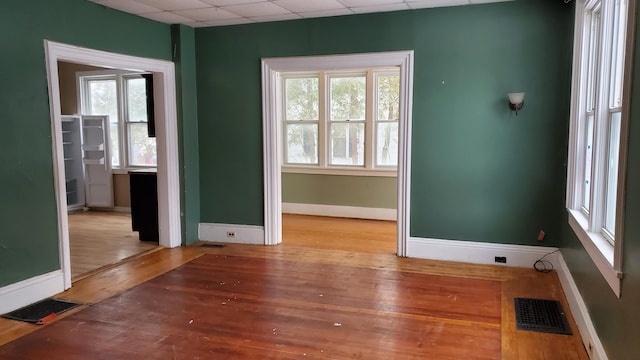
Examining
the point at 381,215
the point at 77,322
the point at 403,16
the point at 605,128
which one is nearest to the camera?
the point at 605,128

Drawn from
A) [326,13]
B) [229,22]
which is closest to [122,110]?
[229,22]

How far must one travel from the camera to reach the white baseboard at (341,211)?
279 inches

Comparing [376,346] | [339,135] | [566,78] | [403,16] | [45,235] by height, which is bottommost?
[376,346]

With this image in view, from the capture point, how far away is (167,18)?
505 centimetres

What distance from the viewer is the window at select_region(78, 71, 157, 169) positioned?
7.76m

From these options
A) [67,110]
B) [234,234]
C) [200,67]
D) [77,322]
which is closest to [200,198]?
[234,234]

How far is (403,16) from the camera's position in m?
4.87

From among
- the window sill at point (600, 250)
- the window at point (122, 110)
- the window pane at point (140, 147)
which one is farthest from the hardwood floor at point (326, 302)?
the window at point (122, 110)

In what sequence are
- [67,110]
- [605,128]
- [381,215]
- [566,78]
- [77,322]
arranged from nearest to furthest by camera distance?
[605,128] → [77,322] → [566,78] → [381,215] → [67,110]

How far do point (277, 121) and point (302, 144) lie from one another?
2.14 meters

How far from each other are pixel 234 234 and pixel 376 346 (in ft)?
10.1

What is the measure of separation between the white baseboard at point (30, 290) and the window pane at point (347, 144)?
4327mm

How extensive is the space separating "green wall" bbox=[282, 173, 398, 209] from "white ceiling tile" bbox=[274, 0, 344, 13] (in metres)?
2.94

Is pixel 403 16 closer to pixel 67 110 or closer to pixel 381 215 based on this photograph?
pixel 381 215
